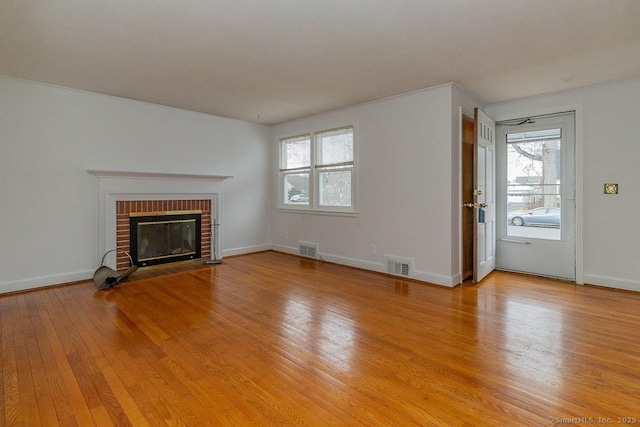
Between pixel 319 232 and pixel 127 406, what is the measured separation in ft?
13.3

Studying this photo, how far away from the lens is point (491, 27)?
2.61 m

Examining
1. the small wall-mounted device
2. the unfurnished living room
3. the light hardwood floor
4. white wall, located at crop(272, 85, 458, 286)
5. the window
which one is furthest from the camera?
the window

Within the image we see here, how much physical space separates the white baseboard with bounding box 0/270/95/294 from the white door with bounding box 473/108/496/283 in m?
5.14

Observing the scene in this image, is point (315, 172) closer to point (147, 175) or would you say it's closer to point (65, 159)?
point (147, 175)

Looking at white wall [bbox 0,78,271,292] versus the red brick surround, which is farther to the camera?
the red brick surround

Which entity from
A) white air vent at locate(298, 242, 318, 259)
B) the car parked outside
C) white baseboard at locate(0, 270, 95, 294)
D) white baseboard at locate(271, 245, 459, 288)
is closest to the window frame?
white air vent at locate(298, 242, 318, 259)

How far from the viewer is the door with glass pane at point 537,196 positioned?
13.9 ft

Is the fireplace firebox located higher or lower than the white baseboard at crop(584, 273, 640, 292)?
higher

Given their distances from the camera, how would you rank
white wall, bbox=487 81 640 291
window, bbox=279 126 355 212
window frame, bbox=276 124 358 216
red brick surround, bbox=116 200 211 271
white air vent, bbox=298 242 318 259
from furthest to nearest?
white air vent, bbox=298 242 318 259
window, bbox=279 126 355 212
window frame, bbox=276 124 358 216
red brick surround, bbox=116 200 211 271
white wall, bbox=487 81 640 291

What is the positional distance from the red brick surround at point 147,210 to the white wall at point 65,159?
29 centimetres

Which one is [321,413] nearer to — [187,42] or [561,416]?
[561,416]

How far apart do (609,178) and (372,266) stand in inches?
123

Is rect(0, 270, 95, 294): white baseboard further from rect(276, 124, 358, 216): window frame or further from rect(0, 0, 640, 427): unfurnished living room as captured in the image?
rect(276, 124, 358, 216): window frame

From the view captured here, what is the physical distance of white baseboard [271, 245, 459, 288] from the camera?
4.04m
